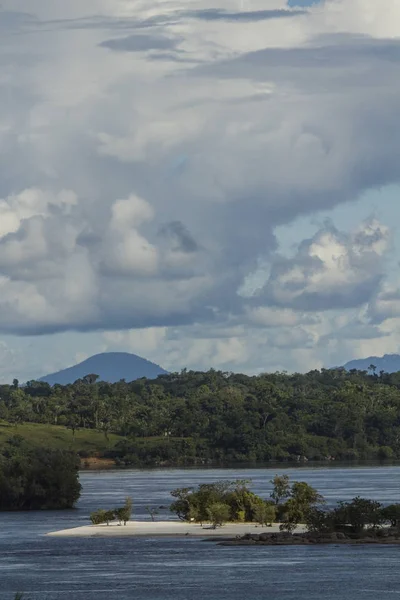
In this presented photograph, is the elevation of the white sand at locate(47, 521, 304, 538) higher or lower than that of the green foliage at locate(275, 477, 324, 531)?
lower

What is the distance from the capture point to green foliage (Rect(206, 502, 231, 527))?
4542 inches

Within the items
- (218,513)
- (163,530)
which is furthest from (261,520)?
(163,530)

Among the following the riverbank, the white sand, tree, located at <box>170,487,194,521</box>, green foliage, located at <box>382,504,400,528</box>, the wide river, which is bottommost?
the wide river

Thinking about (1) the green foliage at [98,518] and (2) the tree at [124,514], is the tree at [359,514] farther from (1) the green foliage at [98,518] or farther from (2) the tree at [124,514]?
(1) the green foliage at [98,518]

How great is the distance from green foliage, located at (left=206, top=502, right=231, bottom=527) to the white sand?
67 centimetres

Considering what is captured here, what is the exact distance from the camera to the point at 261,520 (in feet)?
380

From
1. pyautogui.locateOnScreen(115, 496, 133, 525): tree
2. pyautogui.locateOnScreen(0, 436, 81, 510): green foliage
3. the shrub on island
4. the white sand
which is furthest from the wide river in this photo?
pyautogui.locateOnScreen(0, 436, 81, 510): green foliage

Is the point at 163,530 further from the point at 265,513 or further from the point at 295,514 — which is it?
the point at 295,514

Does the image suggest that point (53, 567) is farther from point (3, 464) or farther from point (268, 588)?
point (3, 464)

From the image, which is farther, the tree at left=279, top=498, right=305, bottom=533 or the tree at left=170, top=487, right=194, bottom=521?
the tree at left=170, top=487, right=194, bottom=521

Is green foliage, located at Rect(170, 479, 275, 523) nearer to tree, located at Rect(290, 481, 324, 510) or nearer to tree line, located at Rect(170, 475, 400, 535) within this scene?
tree line, located at Rect(170, 475, 400, 535)

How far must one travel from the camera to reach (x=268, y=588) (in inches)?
3071

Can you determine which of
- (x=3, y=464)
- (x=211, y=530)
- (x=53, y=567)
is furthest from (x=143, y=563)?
(x=3, y=464)

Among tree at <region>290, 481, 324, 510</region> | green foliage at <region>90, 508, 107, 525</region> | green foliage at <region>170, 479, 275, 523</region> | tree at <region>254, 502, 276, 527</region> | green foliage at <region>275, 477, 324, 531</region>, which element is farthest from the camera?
green foliage at <region>90, 508, 107, 525</region>
